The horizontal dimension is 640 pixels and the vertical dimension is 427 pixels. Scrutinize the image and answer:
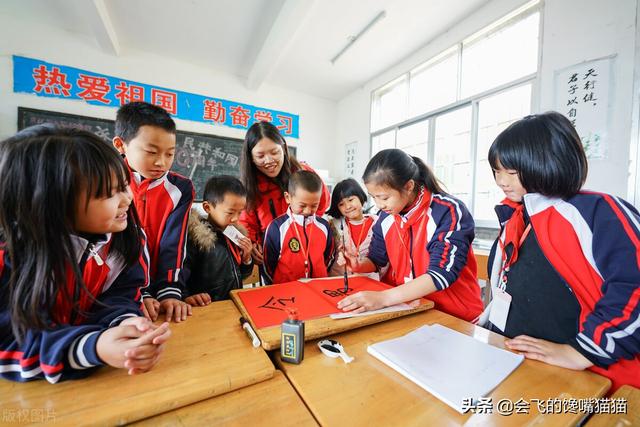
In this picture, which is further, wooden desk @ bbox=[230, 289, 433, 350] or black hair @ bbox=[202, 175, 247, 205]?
black hair @ bbox=[202, 175, 247, 205]

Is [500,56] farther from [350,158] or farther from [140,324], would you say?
[140,324]

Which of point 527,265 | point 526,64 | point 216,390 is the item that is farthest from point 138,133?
point 526,64

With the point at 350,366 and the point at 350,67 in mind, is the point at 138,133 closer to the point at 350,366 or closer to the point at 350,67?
the point at 350,366

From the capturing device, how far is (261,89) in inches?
167

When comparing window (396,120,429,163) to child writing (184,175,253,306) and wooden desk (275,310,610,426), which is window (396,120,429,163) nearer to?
child writing (184,175,253,306)

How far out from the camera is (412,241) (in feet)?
3.86

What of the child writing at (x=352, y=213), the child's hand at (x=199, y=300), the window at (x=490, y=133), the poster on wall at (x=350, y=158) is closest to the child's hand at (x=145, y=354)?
the child's hand at (x=199, y=300)

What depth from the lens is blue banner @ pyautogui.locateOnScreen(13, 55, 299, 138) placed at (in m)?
2.93

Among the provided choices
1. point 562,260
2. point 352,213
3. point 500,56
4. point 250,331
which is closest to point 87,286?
point 250,331

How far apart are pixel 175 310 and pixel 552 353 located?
3.53 feet

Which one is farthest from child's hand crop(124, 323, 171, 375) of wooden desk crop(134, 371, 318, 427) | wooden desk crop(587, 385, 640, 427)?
wooden desk crop(587, 385, 640, 427)

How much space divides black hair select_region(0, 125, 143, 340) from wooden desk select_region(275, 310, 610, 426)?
1.71 feet

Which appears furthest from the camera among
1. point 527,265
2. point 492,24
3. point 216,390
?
point 492,24

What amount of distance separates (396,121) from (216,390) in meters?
4.13
